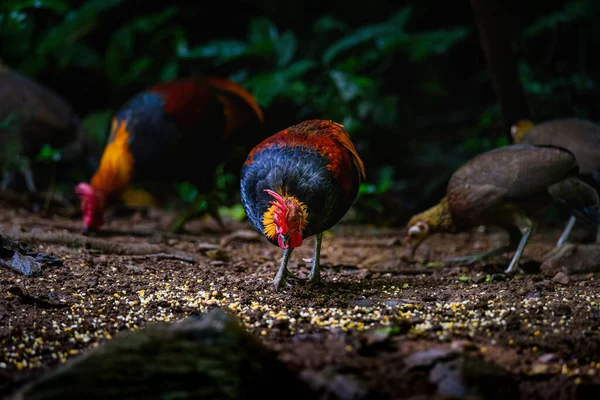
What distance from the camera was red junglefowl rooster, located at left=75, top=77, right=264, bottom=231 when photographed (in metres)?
6.09

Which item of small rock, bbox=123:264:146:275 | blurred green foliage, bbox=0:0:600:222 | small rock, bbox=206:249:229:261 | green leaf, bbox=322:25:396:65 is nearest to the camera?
small rock, bbox=123:264:146:275

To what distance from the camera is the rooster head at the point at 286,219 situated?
361cm

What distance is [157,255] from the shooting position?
16.0 feet

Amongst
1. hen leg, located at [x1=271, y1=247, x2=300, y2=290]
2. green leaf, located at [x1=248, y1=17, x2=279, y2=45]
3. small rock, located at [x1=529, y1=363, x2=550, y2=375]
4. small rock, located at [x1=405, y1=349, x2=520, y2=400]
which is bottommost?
small rock, located at [x1=529, y1=363, x2=550, y2=375]

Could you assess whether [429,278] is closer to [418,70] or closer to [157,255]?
[157,255]

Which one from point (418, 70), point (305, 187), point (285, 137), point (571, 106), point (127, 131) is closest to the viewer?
point (305, 187)

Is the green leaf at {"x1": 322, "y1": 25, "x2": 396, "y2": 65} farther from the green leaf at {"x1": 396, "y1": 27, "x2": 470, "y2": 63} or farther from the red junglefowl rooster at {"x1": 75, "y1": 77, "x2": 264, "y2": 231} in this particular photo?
the red junglefowl rooster at {"x1": 75, "y1": 77, "x2": 264, "y2": 231}

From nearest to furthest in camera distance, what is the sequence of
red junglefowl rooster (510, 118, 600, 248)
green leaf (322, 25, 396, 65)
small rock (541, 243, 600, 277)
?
small rock (541, 243, 600, 277), red junglefowl rooster (510, 118, 600, 248), green leaf (322, 25, 396, 65)

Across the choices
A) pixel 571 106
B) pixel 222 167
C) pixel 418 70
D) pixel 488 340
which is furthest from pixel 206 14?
pixel 488 340

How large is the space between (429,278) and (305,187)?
1557 mm

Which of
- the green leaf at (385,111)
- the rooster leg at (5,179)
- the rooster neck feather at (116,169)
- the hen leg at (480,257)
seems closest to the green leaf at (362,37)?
the green leaf at (385,111)

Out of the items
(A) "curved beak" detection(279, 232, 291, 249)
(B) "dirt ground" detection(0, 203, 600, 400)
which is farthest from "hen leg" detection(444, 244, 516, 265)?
(A) "curved beak" detection(279, 232, 291, 249)

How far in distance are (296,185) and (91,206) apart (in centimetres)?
318

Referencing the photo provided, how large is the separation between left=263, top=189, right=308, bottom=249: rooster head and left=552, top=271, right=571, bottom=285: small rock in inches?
79.6
